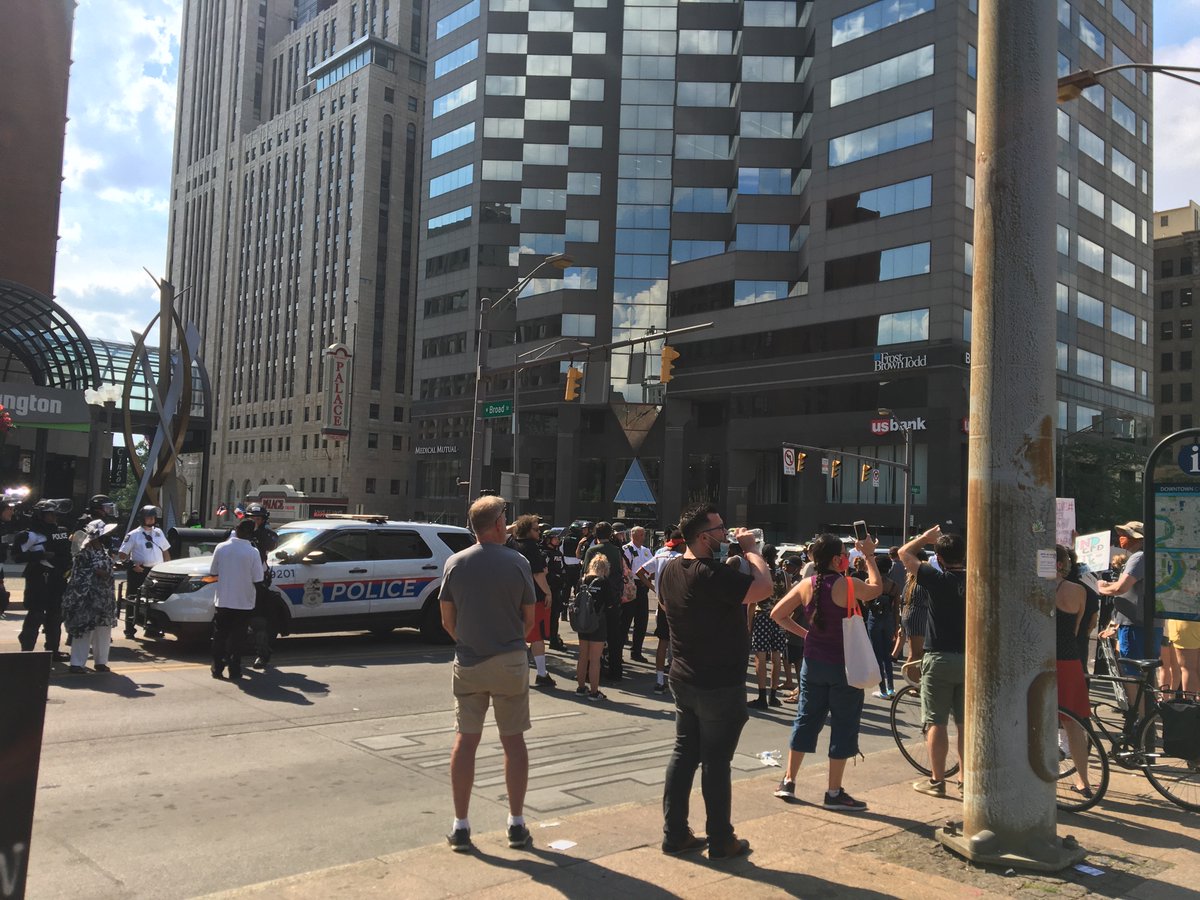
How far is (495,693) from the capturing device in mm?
5277

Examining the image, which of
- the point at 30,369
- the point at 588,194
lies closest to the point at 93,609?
the point at 30,369

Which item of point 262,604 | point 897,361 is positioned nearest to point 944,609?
point 262,604

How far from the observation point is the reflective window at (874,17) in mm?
49125

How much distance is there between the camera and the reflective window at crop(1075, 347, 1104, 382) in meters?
56.5

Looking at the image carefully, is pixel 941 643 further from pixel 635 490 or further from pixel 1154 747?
pixel 635 490

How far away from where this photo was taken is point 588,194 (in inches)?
2574

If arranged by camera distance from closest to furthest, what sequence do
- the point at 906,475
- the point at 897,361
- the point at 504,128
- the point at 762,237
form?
the point at 906,475, the point at 897,361, the point at 762,237, the point at 504,128

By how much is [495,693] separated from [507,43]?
7022 cm

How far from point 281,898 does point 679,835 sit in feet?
6.58

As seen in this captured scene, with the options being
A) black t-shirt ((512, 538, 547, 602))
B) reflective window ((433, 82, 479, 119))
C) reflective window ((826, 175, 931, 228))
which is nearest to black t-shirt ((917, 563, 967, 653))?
black t-shirt ((512, 538, 547, 602))

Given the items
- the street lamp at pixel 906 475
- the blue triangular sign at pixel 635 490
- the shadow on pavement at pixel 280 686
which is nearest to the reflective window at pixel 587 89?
the blue triangular sign at pixel 635 490

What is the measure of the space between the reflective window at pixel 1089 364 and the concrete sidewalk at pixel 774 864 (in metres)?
56.6

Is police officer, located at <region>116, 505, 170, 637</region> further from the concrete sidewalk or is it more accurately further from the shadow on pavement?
the concrete sidewalk

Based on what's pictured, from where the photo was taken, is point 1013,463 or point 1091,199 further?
point 1091,199
